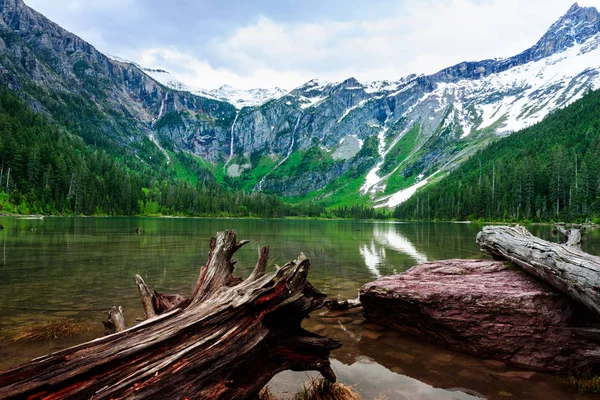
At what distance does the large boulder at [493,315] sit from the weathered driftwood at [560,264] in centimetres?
45

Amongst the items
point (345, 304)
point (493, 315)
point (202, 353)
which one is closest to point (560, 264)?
point (493, 315)

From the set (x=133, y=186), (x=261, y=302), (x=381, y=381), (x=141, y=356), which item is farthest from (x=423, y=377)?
(x=133, y=186)

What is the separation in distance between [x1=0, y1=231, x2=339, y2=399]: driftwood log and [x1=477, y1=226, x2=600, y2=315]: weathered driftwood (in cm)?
625

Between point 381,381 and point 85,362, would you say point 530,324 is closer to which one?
point 381,381

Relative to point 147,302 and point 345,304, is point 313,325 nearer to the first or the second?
point 345,304

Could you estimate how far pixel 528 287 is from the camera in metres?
9.19

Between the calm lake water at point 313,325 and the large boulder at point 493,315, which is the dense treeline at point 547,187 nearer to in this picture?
the calm lake water at point 313,325

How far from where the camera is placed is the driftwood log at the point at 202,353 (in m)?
3.67

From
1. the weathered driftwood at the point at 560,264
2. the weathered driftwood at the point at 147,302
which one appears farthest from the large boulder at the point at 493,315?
the weathered driftwood at the point at 147,302

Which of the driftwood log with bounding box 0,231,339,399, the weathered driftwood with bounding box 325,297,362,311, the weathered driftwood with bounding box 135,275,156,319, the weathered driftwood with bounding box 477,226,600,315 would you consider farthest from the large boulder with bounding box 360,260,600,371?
the weathered driftwood with bounding box 135,275,156,319

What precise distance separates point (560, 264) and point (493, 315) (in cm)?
216

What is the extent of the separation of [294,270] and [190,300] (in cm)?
223

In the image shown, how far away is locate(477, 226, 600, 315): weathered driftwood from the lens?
756cm

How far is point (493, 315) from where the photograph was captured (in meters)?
8.94
